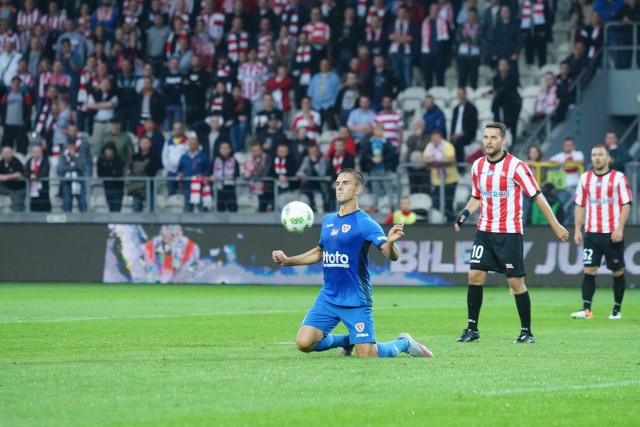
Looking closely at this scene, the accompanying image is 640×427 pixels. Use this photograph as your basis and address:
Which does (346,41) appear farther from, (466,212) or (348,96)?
(466,212)

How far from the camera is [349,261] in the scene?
1108 centimetres

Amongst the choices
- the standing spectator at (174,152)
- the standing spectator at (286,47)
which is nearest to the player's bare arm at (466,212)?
the standing spectator at (174,152)

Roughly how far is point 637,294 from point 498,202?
975 cm

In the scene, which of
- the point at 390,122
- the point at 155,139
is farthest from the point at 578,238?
the point at 155,139

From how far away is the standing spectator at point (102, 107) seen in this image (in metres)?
30.5

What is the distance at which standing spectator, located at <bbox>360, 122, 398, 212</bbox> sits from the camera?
26.4 metres

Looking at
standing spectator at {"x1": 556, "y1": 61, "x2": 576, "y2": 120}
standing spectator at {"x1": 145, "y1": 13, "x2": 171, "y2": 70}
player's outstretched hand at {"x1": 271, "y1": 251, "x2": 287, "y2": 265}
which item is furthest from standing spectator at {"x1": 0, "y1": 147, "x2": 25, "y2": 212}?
player's outstretched hand at {"x1": 271, "y1": 251, "x2": 287, "y2": 265}

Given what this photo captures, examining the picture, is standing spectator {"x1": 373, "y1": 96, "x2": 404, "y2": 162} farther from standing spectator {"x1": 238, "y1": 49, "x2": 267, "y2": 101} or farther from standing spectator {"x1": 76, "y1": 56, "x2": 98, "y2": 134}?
standing spectator {"x1": 76, "y1": 56, "x2": 98, "y2": 134}

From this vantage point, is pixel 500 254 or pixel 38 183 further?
pixel 38 183

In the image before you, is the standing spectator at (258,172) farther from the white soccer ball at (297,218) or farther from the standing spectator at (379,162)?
the white soccer ball at (297,218)

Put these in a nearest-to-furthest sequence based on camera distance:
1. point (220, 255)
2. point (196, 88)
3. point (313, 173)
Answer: point (220, 255), point (313, 173), point (196, 88)

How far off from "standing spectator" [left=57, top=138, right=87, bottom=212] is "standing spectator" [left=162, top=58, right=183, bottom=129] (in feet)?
8.35

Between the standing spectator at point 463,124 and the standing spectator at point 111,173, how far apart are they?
7.72 meters

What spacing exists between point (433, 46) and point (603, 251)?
1212 centimetres
